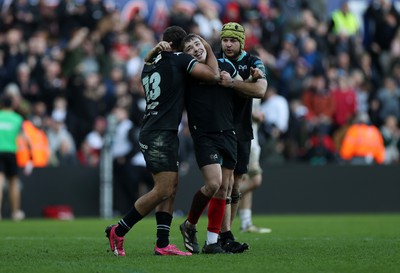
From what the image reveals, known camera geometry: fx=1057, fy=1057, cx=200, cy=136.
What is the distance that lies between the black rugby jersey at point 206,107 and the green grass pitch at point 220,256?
1.31 m

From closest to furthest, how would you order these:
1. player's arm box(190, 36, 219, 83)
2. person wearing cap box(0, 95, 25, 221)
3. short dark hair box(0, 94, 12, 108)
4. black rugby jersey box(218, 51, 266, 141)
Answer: player's arm box(190, 36, 219, 83)
black rugby jersey box(218, 51, 266, 141)
short dark hair box(0, 94, 12, 108)
person wearing cap box(0, 95, 25, 221)

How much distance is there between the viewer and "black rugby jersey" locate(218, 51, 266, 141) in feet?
37.2

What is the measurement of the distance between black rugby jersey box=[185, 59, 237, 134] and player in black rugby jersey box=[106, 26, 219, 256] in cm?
20

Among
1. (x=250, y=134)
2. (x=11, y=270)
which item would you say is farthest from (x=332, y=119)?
(x=11, y=270)

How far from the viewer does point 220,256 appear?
34.3ft

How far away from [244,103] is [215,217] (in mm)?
1327

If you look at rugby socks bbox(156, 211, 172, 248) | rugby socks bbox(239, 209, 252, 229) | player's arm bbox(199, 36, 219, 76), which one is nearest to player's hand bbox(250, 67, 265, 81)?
player's arm bbox(199, 36, 219, 76)

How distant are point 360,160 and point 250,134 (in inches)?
453

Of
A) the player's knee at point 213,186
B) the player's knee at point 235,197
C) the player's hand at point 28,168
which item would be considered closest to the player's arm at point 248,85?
the player's knee at point 213,186

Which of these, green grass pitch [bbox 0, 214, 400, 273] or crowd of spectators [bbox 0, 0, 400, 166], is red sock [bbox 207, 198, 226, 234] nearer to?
green grass pitch [bbox 0, 214, 400, 273]

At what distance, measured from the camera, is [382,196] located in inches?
871

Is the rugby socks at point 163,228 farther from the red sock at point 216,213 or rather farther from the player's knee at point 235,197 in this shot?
the player's knee at point 235,197

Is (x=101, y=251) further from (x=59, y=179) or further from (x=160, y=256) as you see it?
(x=59, y=179)

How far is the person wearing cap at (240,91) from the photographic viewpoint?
428 inches
